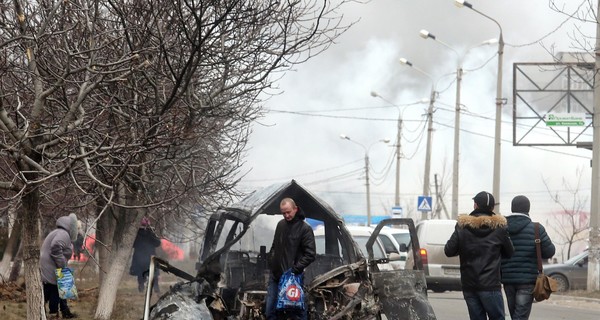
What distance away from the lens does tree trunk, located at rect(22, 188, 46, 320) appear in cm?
1034

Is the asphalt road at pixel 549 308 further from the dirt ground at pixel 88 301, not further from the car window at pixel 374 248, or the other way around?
the car window at pixel 374 248

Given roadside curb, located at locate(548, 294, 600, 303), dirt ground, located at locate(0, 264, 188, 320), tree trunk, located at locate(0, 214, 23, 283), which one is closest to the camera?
dirt ground, located at locate(0, 264, 188, 320)

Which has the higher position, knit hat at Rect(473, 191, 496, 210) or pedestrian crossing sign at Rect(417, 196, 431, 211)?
pedestrian crossing sign at Rect(417, 196, 431, 211)

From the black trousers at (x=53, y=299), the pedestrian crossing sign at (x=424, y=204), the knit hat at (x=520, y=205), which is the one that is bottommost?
the black trousers at (x=53, y=299)

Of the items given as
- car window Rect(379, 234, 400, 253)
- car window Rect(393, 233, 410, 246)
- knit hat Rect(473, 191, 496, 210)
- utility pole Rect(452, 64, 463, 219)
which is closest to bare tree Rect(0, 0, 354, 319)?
knit hat Rect(473, 191, 496, 210)

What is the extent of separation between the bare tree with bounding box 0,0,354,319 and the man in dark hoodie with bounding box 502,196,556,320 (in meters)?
2.93

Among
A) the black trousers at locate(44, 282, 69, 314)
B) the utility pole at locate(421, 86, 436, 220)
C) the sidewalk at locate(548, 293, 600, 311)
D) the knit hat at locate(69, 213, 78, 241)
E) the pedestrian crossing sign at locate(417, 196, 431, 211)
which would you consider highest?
the utility pole at locate(421, 86, 436, 220)

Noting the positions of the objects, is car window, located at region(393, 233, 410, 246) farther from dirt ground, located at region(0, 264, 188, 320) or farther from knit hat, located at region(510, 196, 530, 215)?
knit hat, located at region(510, 196, 530, 215)

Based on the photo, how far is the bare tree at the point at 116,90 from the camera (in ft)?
32.8

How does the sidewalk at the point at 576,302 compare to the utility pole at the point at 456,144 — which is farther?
the utility pole at the point at 456,144

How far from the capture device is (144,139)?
1014cm

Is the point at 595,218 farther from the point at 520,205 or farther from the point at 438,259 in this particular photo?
the point at 520,205

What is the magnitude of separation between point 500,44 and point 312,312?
21.9m

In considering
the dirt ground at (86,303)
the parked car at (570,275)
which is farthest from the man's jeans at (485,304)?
the parked car at (570,275)
